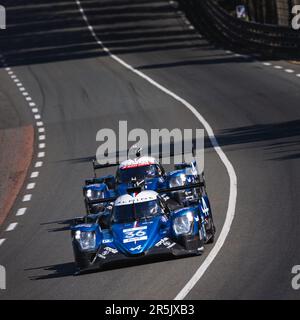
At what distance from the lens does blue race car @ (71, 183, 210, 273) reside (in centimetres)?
1981

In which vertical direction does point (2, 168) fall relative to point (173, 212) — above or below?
below

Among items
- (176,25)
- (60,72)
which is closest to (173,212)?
(60,72)

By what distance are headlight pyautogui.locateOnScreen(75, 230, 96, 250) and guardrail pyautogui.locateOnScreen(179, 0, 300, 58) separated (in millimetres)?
26823

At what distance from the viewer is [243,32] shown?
52.7m

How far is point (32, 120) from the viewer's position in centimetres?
4231

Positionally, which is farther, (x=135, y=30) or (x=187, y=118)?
(x=135, y=30)

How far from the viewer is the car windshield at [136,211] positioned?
819 inches

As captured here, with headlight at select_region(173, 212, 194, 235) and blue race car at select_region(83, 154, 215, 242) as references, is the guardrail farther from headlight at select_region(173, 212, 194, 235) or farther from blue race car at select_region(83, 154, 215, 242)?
headlight at select_region(173, 212, 194, 235)

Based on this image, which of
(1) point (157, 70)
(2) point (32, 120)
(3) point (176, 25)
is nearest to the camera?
(2) point (32, 120)

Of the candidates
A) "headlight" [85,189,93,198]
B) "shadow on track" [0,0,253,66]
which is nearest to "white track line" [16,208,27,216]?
"headlight" [85,189,93,198]

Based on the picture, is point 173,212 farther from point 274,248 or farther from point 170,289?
point 170,289

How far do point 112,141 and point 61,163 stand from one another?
109 inches

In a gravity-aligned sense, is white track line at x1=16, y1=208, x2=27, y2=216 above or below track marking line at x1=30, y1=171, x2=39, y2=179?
above
